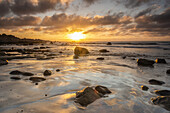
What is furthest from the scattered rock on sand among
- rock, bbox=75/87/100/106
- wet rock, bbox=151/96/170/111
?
wet rock, bbox=151/96/170/111

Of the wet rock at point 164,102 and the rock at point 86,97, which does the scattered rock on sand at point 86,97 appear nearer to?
the rock at point 86,97

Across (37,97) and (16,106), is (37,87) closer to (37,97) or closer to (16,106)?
(37,97)

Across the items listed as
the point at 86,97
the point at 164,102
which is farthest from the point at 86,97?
the point at 164,102

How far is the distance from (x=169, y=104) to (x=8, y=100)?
5.40 m

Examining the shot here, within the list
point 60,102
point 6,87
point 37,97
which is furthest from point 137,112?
point 6,87

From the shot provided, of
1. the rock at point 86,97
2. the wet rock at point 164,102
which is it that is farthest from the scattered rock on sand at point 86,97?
the wet rock at point 164,102

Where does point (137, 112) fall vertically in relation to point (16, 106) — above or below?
below

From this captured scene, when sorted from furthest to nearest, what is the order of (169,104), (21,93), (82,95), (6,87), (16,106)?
(6,87) < (21,93) < (82,95) < (169,104) < (16,106)

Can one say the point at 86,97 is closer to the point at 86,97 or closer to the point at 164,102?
the point at 86,97

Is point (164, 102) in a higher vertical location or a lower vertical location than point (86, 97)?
lower

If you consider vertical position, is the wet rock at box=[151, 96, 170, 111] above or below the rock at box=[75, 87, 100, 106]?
Result: below

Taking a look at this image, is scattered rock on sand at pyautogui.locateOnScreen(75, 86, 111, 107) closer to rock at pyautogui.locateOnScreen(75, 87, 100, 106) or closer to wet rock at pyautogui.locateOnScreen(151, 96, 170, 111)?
rock at pyautogui.locateOnScreen(75, 87, 100, 106)

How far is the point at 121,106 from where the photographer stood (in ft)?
11.4

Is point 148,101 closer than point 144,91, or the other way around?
point 148,101
